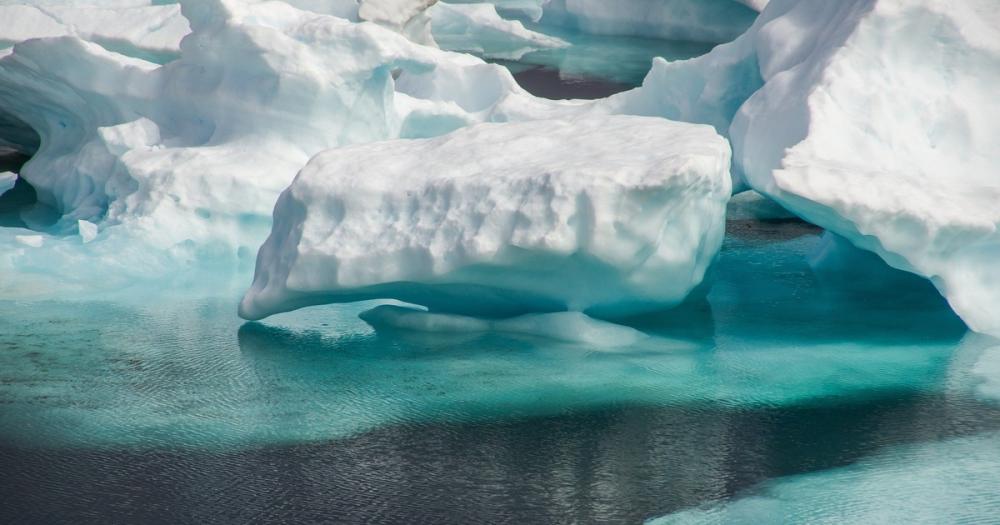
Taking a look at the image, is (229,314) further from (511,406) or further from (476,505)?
(476,505)

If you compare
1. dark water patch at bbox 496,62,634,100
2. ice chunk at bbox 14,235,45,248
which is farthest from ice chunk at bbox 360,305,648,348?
dark water patch at bbox 496,62,634,100

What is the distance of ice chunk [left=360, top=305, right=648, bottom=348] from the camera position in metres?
4.21

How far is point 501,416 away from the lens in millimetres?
3590

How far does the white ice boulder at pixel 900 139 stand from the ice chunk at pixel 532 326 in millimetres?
802

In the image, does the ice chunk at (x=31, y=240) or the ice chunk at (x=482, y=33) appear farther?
the ice chunk at (x=482, y=33)

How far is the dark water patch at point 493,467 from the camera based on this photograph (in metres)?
2.97

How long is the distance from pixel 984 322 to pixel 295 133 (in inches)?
129

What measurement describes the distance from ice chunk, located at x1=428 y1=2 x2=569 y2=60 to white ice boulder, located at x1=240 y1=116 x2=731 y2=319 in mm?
9713

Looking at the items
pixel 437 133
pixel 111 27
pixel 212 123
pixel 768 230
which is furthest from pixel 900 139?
pixel 111 27

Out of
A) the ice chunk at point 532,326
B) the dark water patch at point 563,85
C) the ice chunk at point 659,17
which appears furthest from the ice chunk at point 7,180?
the ice chunk at point 659,17

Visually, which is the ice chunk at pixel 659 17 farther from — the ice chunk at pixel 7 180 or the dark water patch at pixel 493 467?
the dark water patch at pixel 493 467

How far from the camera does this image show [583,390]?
3775 millimetres

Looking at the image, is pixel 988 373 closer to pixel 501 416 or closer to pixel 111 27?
pixel 501 416

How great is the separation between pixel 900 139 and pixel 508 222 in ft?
5.85
